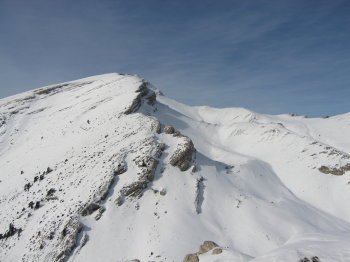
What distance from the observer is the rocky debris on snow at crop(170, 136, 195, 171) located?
35562 mm

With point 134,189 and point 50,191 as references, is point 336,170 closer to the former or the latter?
point 134,189

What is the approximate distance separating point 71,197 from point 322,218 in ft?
99.8

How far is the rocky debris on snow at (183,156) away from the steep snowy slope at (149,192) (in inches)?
5.3

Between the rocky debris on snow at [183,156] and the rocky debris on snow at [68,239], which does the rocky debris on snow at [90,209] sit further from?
the rocky debris on snow at [183,156]

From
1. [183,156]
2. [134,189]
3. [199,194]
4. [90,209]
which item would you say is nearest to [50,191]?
[90,209]

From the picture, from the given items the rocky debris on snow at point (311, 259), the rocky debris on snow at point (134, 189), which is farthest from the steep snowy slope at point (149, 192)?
the rocky debris on snow at point (134, 189)

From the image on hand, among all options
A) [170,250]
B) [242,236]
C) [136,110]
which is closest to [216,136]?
[136,110]

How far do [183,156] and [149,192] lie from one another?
670 cm

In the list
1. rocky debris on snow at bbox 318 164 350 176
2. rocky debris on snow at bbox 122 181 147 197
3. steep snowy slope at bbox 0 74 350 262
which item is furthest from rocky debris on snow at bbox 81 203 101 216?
rocky debris on snow at bbox 318 164 350 176

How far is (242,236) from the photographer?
2898 centimetres

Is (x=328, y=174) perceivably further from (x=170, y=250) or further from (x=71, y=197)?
(x=71, y=197)

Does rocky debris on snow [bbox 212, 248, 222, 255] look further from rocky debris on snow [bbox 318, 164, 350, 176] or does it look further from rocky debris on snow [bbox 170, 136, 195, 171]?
rocky debris on snow [bbox 318, 164, 350, 176]

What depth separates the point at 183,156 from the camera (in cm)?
3594

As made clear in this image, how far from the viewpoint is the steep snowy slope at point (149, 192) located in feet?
86.0
